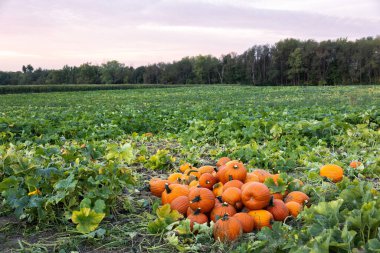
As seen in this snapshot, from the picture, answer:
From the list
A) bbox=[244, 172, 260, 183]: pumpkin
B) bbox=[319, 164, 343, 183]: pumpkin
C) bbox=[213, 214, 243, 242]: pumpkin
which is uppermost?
bbox=[244, 172, 260, 183]: pumpkin

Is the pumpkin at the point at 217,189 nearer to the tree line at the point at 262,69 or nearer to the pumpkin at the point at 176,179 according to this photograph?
the pumpkin at the point at 176,179

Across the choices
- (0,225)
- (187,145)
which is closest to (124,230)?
(0,225)

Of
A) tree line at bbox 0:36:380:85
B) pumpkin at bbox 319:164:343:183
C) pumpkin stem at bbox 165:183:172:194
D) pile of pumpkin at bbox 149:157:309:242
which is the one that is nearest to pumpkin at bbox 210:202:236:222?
pile of pumpkin at bbox 149:157:309:242

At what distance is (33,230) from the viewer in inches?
122

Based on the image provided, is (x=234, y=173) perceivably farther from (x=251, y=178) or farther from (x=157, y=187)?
(x=157, y=187)

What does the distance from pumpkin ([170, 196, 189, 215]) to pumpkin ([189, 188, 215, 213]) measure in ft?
0.37

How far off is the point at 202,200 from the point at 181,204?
9.4 inches

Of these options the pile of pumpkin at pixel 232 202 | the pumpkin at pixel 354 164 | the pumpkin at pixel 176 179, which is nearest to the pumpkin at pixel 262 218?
the pile of pumpkin at pixel 232 202

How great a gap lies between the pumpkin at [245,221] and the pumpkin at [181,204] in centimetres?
47

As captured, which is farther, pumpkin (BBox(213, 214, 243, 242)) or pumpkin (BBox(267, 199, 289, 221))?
pumpkin (BBox(267, 199, 289, 221))

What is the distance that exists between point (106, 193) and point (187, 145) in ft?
11.3

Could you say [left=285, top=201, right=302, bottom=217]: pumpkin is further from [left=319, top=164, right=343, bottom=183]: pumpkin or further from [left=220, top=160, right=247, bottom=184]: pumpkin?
[left=319, top=164, right=343, bottom=183]: pumpkin

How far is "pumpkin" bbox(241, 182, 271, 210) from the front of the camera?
9.32 feet

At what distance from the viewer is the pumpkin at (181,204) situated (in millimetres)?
3094
